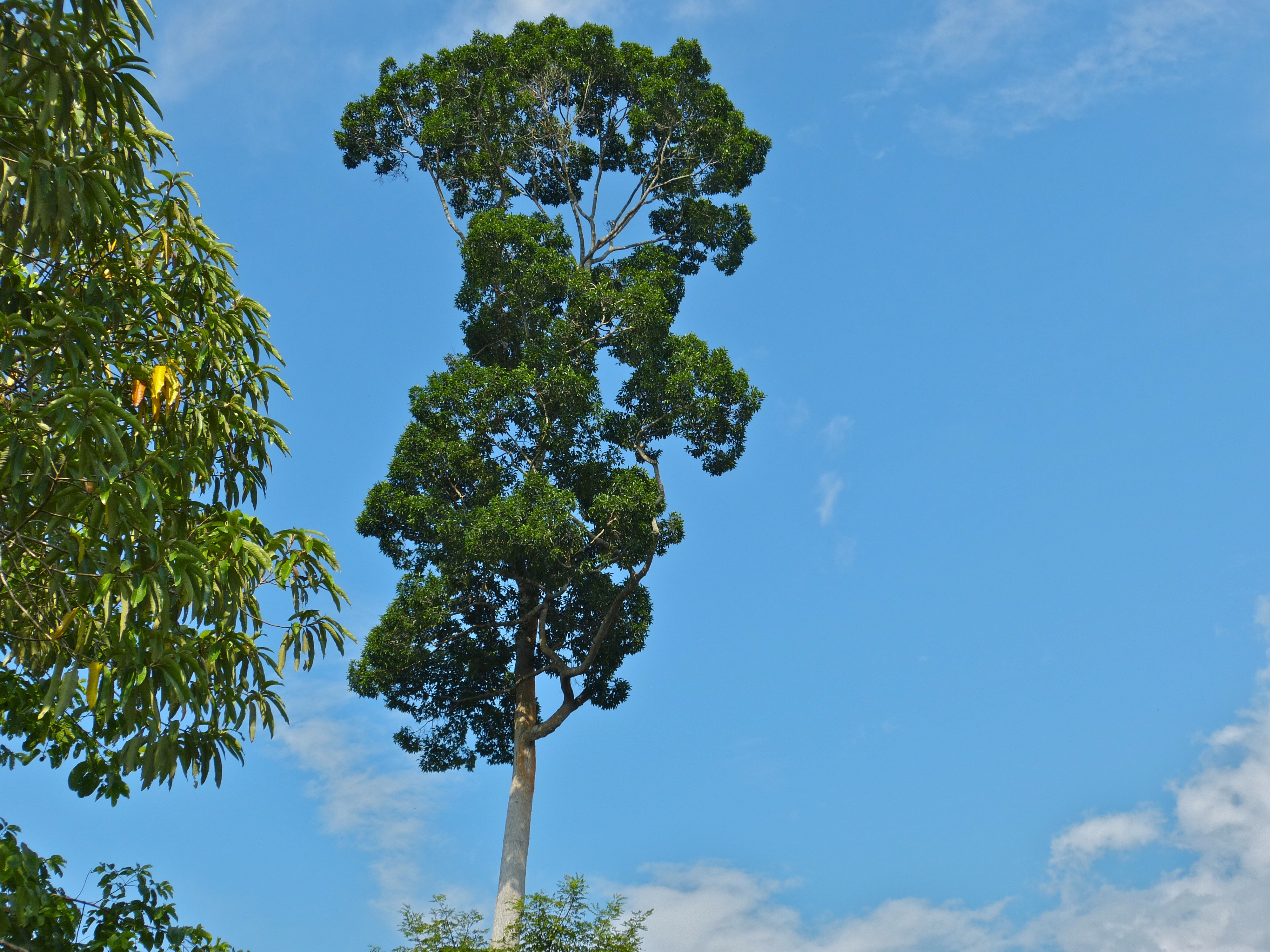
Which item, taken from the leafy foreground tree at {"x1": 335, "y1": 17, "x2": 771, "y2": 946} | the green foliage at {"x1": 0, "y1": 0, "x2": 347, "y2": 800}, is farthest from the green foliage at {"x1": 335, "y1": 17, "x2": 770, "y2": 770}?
the green foliage at {"x1": 0, "y1": 0, "x2": 347, "y2": 800}

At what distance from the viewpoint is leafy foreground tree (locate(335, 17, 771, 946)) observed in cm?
1466

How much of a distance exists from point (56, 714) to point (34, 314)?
7.61ft

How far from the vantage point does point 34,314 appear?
595 centimetres

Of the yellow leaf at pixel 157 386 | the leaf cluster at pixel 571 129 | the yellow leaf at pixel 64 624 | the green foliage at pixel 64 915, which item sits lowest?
the green foliage at pixel 64 915

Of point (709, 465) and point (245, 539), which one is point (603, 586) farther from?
point (245, 539)

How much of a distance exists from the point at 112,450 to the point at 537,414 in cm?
1043

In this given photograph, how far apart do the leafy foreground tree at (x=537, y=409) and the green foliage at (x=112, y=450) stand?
7207 millimetres

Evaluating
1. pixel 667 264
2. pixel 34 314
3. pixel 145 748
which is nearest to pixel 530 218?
pixel 667 264

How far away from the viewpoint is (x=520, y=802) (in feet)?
47.4

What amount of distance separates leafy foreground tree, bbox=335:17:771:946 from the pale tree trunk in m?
0.03

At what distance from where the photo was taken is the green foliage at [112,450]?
17.0 feet

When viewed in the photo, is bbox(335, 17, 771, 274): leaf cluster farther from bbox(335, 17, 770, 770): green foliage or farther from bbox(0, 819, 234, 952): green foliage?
bbox(0, 819, 234, 952): green foliage

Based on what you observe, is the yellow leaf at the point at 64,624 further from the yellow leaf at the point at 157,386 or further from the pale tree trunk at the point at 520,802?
the pale tree trunk at the point at 520,802

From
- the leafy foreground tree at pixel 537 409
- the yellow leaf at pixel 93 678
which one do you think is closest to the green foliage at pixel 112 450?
the yellow leaf at pixel 93 678
